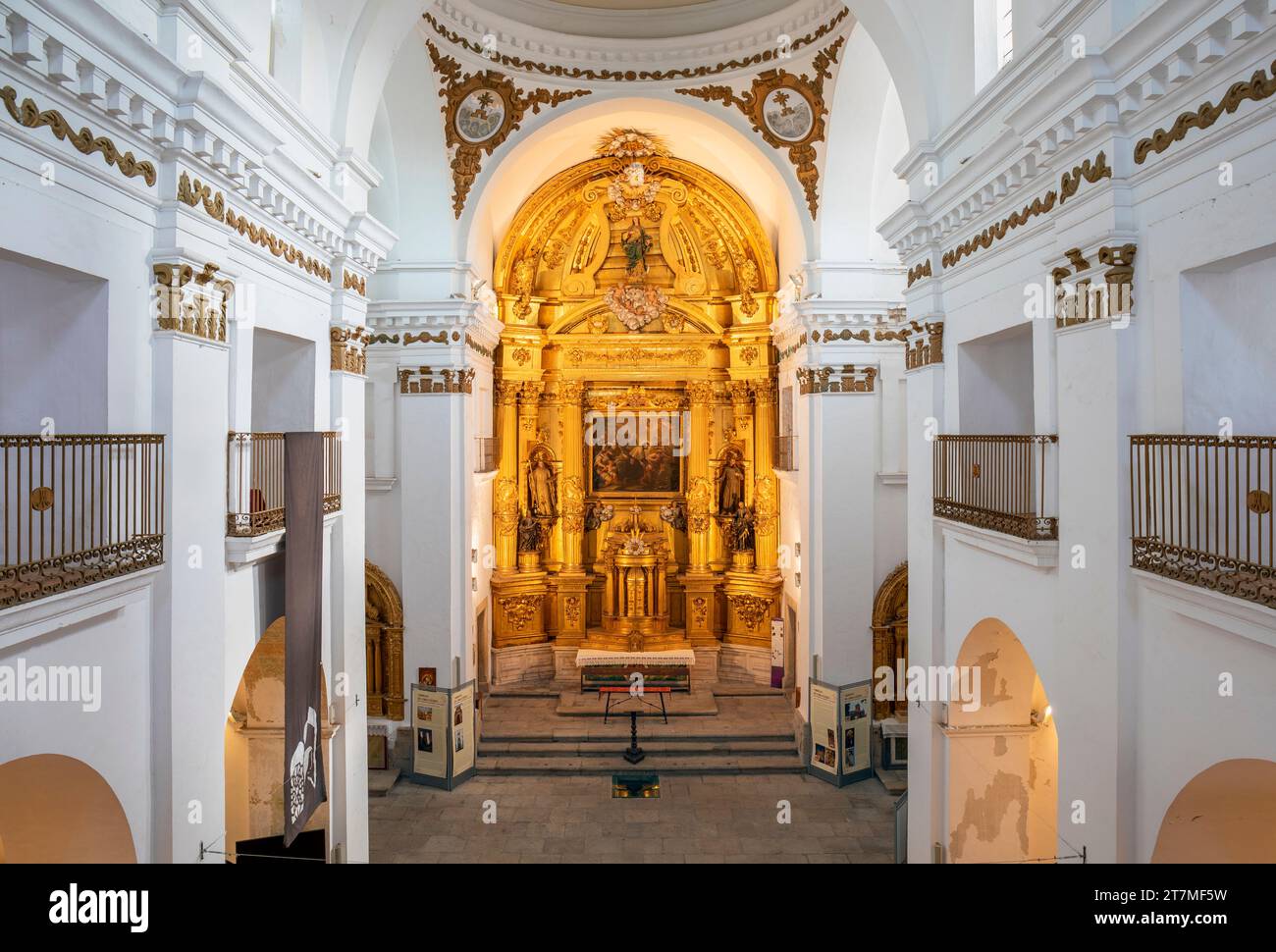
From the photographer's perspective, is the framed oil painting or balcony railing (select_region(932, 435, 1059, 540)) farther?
the framed oil painting

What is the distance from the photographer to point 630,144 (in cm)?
1756

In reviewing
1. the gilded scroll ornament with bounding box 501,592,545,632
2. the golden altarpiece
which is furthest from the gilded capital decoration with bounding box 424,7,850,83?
the gilded scroll ornament with bounding box 501,592,545,632

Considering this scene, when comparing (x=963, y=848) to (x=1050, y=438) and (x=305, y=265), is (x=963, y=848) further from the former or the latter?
(x=305, y=265)

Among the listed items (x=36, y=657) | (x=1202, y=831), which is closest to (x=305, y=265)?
(x=36, y=657)

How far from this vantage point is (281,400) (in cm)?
858

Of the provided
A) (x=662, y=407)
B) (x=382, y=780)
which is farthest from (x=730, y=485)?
(x=382, y=780)

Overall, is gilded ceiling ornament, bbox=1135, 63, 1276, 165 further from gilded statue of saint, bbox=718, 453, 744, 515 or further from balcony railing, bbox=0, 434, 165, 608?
gilded statue of saint, bbox=718, 453, 744, 515

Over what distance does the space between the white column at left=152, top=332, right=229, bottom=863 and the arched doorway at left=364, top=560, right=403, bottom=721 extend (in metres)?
8.30

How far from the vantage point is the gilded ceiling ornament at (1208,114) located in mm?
4074

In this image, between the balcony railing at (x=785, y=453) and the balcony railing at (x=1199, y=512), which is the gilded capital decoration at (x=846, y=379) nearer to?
the balcony railing at (x=785, y=453)

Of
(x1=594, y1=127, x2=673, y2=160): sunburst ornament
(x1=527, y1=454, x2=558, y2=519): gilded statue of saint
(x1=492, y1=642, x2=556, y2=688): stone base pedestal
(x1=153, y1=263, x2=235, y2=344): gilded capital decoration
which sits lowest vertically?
(x1=492, y1=642, x2=556, y2=688): stone base pedestal

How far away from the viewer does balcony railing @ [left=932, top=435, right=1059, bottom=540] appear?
6.35 m

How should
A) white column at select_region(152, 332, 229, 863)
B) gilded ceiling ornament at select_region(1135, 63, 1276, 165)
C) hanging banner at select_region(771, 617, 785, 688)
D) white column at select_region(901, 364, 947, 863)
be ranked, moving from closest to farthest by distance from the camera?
gilded ceiling ornament at select_region(1135, 63, 1276, 165) < white column at select_region(152, 332, 229, 863) < white column at select_region(901, 364, 947, 863) < hanging banner at select_region(771, 617, 785, 688)

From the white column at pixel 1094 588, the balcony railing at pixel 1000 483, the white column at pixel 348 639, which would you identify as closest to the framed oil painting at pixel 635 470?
the white column at pixel 348 639
